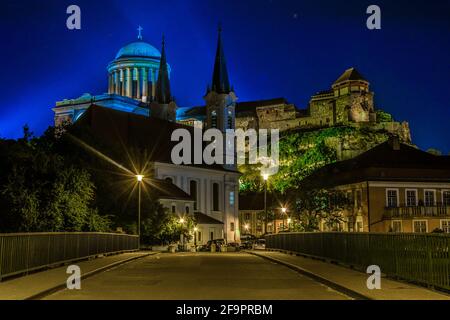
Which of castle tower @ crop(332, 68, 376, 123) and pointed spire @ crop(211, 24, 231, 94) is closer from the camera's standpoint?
pointed spire @ crop(211, 24, 231, 94)

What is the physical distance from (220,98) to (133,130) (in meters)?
18.3

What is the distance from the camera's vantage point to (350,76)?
15662 cm

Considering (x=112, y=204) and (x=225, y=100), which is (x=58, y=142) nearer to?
(x=112, y=204)

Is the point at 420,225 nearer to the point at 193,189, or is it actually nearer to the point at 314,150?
the point at 193,189

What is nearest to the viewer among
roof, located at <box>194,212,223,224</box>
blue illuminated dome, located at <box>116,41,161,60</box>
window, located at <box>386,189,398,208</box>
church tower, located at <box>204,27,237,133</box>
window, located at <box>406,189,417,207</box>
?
window, located at <box>386,189,398,208</box>

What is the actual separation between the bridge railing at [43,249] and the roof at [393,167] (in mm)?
30056

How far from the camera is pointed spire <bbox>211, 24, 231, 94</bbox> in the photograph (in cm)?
9700

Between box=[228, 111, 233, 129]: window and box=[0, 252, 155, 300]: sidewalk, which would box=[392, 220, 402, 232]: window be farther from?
box=[228, 111, 233, 129]: window

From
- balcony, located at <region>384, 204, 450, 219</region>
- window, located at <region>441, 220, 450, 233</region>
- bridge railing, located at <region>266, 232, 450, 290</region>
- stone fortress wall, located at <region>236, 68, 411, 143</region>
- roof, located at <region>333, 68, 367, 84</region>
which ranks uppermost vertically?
roof, located at <region>333, 68, 367, 84</region>

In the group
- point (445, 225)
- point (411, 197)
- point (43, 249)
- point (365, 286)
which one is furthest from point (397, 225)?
point (365, 286)

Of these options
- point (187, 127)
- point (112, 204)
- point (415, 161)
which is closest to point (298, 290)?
point (112, 204)

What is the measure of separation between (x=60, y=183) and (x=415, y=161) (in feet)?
127

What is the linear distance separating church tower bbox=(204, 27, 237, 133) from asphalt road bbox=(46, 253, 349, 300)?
75.0 meters

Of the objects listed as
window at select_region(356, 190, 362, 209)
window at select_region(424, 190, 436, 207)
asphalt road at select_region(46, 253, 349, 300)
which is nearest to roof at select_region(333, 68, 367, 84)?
window at select_region(424, 190, 436, 207)
